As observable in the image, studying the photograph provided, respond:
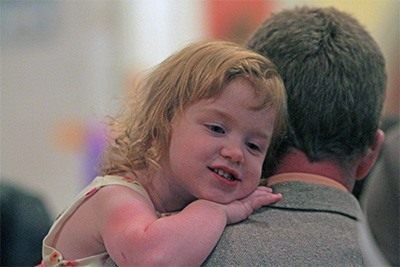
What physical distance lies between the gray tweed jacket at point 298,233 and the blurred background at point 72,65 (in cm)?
295

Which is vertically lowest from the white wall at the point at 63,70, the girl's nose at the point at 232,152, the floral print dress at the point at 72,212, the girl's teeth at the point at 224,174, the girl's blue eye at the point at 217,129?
the white wall at the point at 63,70

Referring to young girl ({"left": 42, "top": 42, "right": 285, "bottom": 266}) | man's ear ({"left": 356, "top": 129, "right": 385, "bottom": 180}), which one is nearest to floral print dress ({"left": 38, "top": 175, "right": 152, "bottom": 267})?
young girl ({"left": 42, "top": 42, "right": 285, "bottom": 266})

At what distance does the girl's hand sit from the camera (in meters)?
1.21

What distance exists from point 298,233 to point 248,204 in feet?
0.31

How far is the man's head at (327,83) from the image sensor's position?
1333mm

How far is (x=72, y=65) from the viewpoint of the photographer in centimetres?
433

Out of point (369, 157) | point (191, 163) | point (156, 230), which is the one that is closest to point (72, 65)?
point (369, 157)

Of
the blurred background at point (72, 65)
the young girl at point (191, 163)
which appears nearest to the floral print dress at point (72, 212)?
the young girl at point (191, 163)

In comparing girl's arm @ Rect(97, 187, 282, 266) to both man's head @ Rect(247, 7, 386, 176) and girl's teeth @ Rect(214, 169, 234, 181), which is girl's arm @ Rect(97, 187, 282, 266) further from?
man's head @ Rect(247, 7, 386, 176)

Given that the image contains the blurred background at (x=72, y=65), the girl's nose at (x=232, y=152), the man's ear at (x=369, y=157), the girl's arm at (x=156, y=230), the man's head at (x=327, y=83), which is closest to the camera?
the girl's arm at (x=156, y=230)

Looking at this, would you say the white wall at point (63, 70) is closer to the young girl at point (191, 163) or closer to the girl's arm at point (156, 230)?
the young girl at point (191, 163)

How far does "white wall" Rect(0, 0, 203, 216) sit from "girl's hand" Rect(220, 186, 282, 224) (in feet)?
9.96

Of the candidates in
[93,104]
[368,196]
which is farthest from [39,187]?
[368,196]

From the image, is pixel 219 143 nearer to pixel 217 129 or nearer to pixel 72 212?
pixel 217 129
